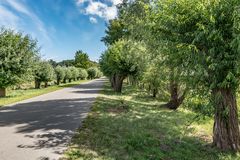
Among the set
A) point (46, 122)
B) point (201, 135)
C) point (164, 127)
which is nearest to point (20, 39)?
point (46, 122)

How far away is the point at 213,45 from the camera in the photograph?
6.61m

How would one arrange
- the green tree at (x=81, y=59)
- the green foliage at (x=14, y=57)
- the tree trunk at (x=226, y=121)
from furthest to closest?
1. the green tree at (x=81, y=59)
2. the green foliage at (x=14, y=57)
3. the tree trunk at (x=226, y=121)

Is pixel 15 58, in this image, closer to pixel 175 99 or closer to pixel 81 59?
pixel 175 99

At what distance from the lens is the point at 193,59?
6.77 m

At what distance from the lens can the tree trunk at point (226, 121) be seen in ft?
23.3

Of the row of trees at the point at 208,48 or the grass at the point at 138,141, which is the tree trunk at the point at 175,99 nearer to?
the grass at the point at 138,141

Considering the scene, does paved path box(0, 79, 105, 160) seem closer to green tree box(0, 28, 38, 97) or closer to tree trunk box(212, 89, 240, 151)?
tree trunk box(212, 89, 240, 151)

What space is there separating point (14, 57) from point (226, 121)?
15377 millimetres

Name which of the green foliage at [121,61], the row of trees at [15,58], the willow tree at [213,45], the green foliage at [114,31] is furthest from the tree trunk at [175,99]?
the green foliage at [114,31]

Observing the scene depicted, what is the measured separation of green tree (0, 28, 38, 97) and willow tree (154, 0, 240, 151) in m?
13.5

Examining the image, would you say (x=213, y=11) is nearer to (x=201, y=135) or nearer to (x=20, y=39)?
(x=201, y=135)

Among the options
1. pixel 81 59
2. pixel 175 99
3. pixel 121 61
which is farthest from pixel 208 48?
pixel 81 59

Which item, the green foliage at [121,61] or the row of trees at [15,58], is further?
the green foliage at [121,61]

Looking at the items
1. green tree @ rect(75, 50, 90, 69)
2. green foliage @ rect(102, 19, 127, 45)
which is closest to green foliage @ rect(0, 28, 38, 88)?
green foliage @ rect(102, 19, 127, 45)
